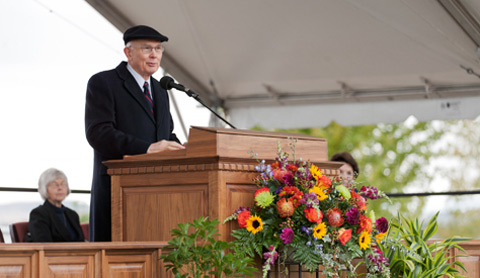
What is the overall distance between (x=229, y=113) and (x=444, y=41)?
2369 mm

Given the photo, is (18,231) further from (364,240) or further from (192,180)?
(364,240)

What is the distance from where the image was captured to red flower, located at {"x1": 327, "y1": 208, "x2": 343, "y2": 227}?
2.85m

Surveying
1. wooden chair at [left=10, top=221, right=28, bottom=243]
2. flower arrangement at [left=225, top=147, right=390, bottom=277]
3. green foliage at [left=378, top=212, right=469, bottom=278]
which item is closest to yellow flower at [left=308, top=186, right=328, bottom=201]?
flower arrangement at [left=225, top=147, right=390, bottom=277]

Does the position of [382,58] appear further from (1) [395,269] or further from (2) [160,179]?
(2) [160,179]

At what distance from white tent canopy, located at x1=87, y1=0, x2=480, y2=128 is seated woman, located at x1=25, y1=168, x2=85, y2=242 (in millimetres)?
1594

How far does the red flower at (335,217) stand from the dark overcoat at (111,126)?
0.74m

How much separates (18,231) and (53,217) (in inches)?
8.9

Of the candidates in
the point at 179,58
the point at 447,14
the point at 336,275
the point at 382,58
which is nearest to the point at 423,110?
the point at 382,58

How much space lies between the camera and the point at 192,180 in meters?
2.87

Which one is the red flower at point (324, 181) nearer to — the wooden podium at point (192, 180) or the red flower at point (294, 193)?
the red flower at point (294, 193)

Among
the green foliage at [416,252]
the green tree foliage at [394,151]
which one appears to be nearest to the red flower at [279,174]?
the green foliage at [416,252]

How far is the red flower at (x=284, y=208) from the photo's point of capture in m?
2.82

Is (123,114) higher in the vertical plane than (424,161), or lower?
lower

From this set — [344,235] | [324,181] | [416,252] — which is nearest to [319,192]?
[324,181]
